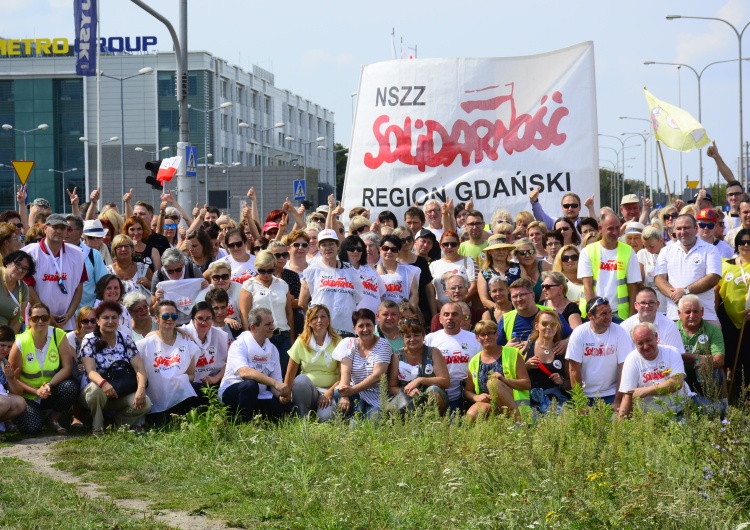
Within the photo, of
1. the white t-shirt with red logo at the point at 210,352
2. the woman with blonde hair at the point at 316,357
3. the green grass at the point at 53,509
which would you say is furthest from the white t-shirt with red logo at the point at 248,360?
the green grass at the point at 53,509

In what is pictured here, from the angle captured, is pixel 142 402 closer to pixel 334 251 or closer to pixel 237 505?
pixel 334 251

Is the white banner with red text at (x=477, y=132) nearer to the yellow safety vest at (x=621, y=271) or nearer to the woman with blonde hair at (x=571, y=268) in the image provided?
the woman with blonde hair at (x=571, y=268)

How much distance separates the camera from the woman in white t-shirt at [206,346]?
10.3m

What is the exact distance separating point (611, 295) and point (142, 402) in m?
4.22

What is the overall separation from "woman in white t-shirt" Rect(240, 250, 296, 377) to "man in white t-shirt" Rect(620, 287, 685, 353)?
3.06 metres

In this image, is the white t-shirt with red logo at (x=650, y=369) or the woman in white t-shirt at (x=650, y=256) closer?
the white t-shirt with red logo at (x=650, y=369)

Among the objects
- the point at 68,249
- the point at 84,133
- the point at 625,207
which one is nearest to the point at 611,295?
the point at 625,207

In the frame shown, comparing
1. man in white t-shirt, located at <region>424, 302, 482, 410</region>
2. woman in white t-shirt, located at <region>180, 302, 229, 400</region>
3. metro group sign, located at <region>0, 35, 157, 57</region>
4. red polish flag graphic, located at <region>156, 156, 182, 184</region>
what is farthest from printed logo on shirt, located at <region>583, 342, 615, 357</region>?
metro group sign, located at <region>0, 35, 157, 57</region>

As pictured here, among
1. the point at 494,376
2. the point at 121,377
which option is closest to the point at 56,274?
the point at 121,377

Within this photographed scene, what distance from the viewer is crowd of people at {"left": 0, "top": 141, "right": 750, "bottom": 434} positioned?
31.9 ft

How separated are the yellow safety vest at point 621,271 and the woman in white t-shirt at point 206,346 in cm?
339

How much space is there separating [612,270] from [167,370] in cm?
402

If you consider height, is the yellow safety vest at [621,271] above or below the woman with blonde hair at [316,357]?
above

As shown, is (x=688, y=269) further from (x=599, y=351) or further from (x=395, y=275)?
(x=395, y=275)
